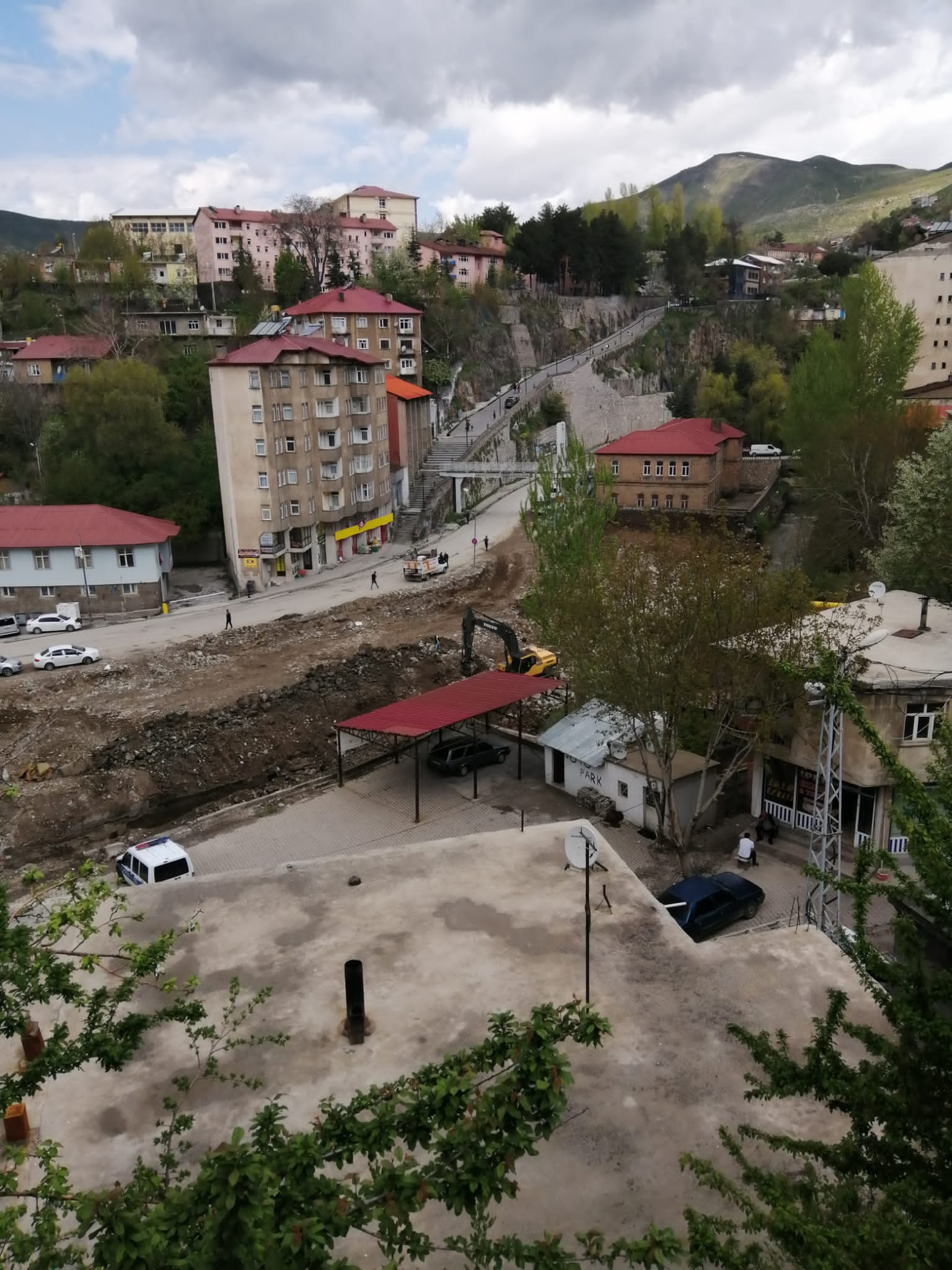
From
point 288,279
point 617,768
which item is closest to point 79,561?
point 617,768

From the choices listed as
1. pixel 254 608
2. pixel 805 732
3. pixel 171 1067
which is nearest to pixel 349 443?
pixel 254 608

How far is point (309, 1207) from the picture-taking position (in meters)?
6.20

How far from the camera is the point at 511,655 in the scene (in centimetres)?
3375

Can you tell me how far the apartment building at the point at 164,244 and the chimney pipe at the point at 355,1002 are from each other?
86075 mm

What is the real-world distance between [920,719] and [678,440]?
4207cm

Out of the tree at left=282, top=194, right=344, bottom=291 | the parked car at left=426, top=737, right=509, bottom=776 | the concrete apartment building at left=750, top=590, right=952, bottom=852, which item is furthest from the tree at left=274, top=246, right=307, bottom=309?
the concrete apartment building at left=750, top=590, right=952, bottom=852

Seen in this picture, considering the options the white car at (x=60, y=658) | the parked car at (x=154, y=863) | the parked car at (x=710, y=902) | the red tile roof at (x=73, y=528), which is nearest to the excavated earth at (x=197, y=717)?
the white car at (x=60, y=658)

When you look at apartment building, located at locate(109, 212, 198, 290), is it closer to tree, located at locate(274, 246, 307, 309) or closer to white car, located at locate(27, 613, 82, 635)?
tree, located at locate(274, 246, 307, 309)

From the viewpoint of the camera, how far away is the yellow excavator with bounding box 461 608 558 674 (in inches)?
1320

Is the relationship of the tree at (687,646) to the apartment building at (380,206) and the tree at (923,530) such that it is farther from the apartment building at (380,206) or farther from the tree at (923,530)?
the apartment building at (380,206)

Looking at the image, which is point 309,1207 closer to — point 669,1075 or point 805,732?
point 669,1075

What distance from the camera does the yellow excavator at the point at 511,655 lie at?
33531 mm

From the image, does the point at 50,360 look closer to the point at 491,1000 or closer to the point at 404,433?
the point at 404,433

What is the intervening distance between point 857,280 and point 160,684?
155 feet
